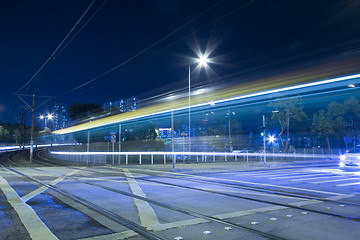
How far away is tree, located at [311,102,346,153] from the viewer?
43.2 m

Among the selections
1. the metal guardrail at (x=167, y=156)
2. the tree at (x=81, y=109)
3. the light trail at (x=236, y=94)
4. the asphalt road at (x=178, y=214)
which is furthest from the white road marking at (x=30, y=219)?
the tree at (x=81, y=109)

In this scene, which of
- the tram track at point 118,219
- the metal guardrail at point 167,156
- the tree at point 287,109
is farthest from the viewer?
the tree at point 287,109

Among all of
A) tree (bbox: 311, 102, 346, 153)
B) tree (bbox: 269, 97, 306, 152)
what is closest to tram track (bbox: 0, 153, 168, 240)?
tree (bbox: 269, 97, 306, 152)

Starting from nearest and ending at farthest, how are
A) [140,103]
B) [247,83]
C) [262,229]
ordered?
[262,229] → [247,83] → [140,103]

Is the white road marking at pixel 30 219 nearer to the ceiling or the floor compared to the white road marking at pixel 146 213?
nearer to the ceiling

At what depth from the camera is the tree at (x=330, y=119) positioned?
4316 cm

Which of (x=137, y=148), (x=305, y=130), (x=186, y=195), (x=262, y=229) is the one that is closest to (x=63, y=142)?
(x=137, y=148)

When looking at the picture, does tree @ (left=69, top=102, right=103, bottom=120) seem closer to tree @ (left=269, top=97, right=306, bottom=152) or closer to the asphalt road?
tree @ (left=269, top=97, right=306, bottom=152)

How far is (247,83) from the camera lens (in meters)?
23.6

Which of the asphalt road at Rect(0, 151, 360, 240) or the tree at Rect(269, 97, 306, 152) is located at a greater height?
the tree at Rect(269, 97, 306, 152)

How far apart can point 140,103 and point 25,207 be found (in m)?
29.4

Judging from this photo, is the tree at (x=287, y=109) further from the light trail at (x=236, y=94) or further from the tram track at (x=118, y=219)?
the tram track at (x=118, y=219)

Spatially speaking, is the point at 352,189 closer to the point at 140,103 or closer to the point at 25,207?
the point at 25,207

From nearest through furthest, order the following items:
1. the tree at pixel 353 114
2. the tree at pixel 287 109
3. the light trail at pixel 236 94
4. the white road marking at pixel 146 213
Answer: the white road marking at pixel 146 213
the light trail at pixel 236 94
the tree at pixel 287 109
the tree at pixel 353 114
